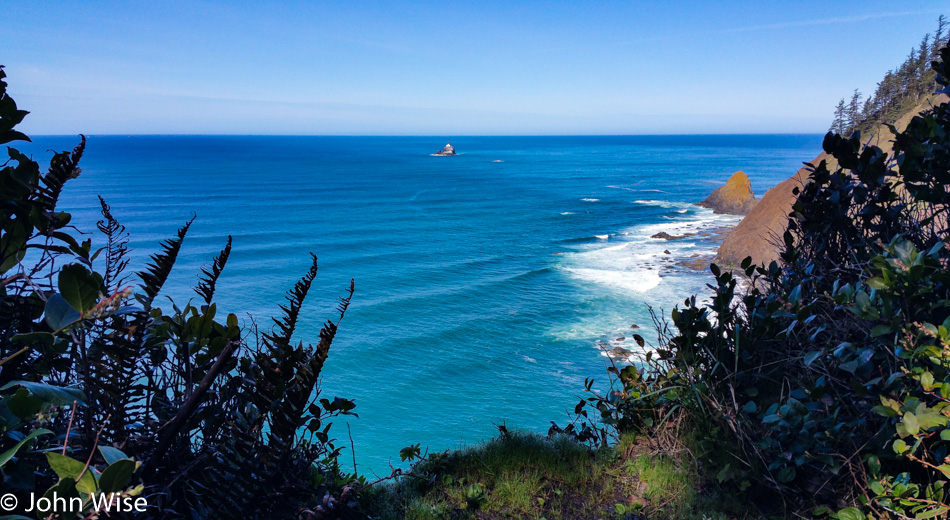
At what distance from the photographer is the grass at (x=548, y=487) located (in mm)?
3088

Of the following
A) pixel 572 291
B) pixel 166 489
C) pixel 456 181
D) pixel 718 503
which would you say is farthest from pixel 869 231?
pixel 456 181

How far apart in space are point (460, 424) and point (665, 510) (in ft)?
45.8

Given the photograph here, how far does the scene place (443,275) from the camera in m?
31.1

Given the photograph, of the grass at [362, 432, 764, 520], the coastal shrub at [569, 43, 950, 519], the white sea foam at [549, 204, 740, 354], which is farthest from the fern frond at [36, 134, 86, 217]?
the white sea foam at [549, 204, 740, 354]

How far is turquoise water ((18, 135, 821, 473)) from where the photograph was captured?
59.1 feet

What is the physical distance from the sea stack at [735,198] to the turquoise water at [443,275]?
7.24 feet

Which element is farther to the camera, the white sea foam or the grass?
the white sea foam

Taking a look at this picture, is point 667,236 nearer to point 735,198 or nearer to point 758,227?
point 758,227

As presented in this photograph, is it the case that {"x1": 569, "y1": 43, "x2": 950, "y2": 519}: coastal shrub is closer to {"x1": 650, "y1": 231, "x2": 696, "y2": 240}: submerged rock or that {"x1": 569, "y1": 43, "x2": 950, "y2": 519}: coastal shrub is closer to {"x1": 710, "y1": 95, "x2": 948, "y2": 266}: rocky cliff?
{"x1": 710, "y1": 95, "x2": 948, "y2": 266}: rocky cliff

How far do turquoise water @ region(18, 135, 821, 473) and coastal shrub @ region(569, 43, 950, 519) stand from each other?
9.33 feet

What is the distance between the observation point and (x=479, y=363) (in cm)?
2042

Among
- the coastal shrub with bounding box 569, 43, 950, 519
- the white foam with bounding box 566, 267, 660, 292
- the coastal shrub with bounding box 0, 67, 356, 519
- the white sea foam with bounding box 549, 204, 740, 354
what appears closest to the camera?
the coastal shrub with bounding box 0, 67, 356, 519

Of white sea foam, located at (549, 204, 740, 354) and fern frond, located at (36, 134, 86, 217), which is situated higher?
fern frond, located at (36, 134, 86, 217)

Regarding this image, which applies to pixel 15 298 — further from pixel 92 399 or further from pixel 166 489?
pixel 166 489
